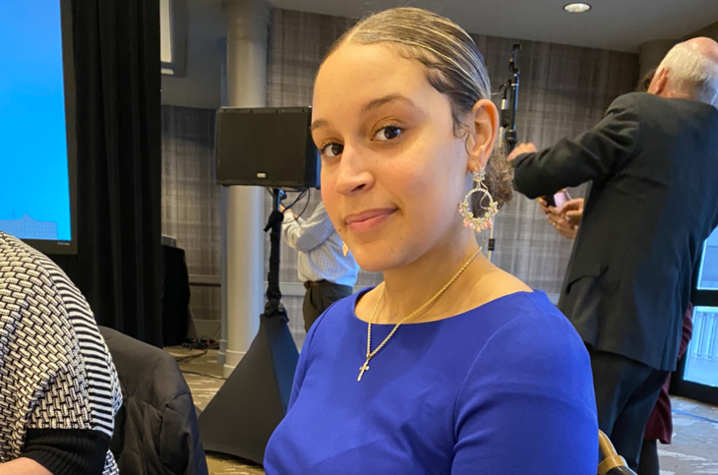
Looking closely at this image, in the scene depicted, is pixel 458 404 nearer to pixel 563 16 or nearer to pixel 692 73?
pixel 692 73

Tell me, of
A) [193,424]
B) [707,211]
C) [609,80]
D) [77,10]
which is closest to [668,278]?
[707,211]

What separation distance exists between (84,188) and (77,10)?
25.6 inches

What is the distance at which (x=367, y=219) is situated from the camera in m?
0.56

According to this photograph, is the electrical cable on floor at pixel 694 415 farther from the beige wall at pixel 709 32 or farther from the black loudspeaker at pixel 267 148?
the black loudspeaker at pixel 267 148

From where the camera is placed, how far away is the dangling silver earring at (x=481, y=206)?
586 mm

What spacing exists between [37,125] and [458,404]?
1.73 m

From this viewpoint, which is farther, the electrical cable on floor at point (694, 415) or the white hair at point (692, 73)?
the electrical cable on floor at point (694, 415)

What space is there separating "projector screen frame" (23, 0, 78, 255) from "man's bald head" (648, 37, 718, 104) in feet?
6.51

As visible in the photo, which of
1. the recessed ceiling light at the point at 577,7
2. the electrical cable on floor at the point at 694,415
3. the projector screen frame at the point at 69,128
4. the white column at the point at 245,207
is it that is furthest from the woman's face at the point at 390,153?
the electrical cable on floor at the point at 694,415

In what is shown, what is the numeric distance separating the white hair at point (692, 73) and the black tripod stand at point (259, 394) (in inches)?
59.0

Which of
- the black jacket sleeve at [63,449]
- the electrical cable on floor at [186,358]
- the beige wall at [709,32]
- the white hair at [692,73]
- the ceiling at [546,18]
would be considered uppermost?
the ceiling at [546,18]

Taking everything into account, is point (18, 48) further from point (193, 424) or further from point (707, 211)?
point (707, 211)

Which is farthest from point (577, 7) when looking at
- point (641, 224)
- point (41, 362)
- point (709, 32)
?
point (41, 362)

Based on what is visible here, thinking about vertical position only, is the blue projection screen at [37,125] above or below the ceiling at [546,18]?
below
